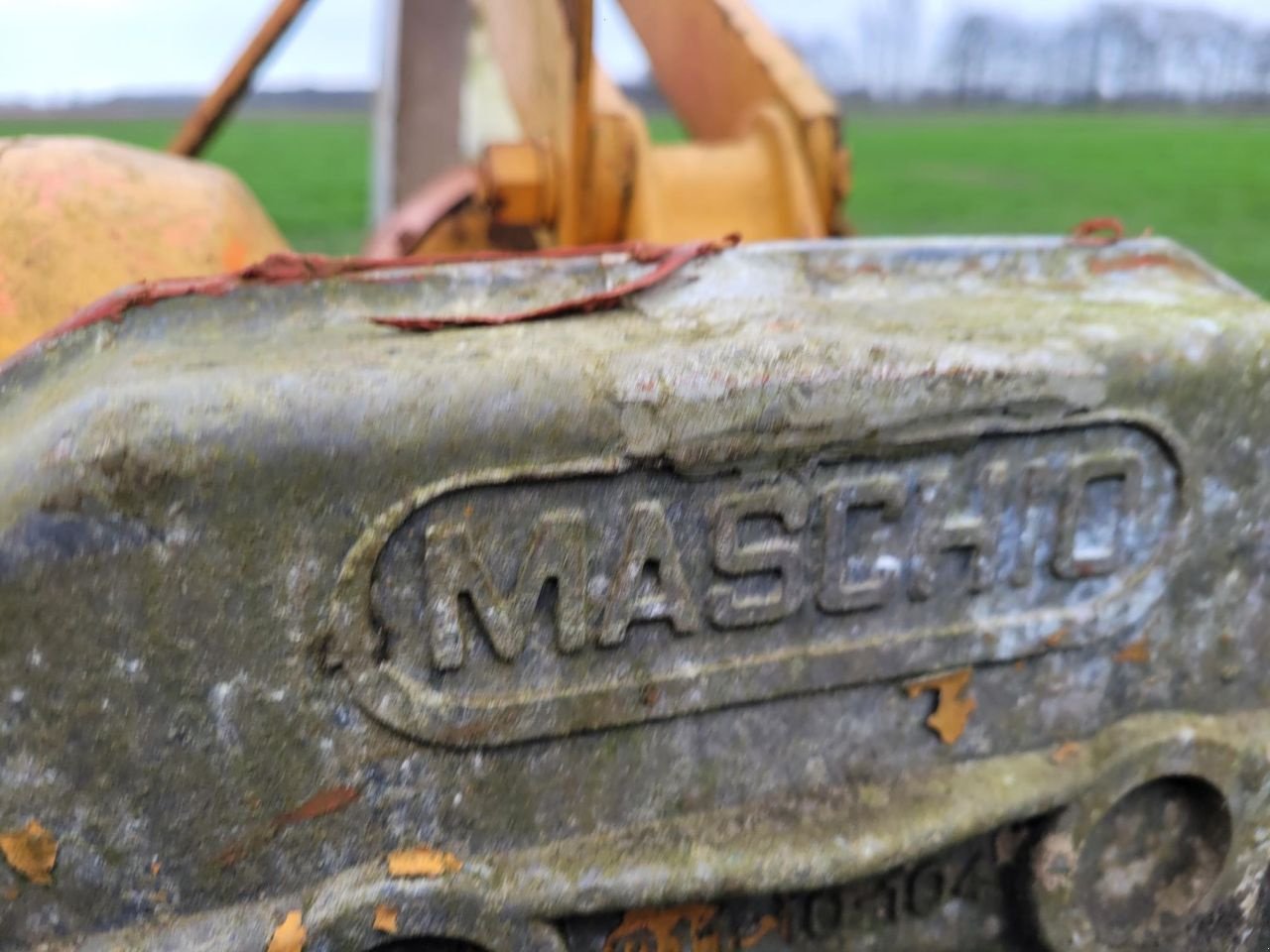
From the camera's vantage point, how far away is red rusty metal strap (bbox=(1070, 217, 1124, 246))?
4.45 ft

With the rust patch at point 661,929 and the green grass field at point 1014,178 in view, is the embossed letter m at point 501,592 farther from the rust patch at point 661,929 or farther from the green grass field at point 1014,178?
the green grass field at point 1014,178

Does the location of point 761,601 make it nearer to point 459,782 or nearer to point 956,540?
point 956,540

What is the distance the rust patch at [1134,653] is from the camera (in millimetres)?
1211

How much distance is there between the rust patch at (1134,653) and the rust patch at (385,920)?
754mm

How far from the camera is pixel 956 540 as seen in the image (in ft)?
3.65

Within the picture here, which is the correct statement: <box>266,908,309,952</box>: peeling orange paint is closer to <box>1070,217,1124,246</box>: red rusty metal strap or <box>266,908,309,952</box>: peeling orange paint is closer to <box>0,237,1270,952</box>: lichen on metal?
<box>0,237,1270,952</box>: lichen on metal

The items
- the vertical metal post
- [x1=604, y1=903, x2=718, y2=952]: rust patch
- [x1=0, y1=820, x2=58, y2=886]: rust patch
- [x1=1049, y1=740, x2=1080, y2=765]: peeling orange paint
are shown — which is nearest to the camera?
[x1=0, y1=820, x2=58, y2=886]: rust patch

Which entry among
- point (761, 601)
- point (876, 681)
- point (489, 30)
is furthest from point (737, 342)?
point (489, 30)

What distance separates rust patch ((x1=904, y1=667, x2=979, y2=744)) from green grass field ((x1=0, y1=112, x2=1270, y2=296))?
96.3 inches

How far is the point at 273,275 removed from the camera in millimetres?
1067

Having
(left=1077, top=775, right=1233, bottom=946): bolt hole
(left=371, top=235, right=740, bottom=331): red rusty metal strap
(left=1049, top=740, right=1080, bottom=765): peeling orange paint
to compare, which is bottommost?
(left=1077, top=775, right=1233, bottom=946): bolt hole

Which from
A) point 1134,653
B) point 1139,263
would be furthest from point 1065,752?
point 1139,263

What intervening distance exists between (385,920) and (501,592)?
11.2 inches

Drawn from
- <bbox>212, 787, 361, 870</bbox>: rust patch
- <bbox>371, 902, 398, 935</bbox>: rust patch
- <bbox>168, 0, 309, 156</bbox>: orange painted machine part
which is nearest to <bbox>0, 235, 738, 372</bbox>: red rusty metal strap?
<bbox>212, 787, 361, 870</bbox>: rust patch
